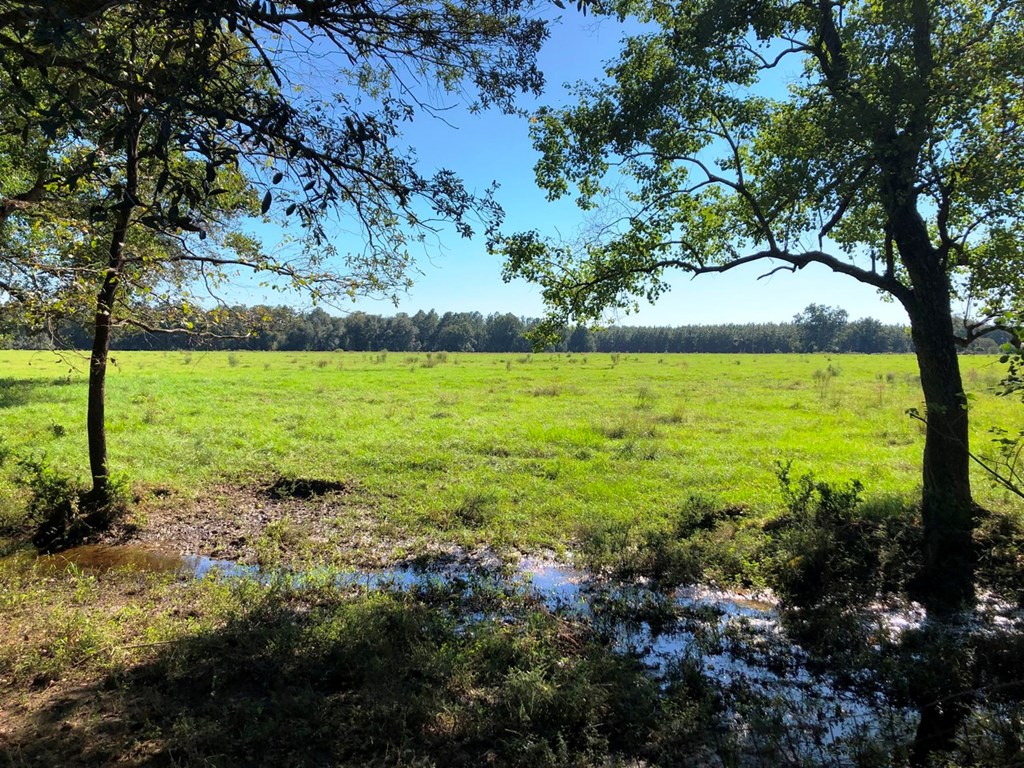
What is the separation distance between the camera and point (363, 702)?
462 centimetres

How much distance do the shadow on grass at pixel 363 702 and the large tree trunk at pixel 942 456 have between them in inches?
202

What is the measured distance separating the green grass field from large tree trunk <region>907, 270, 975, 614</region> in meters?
1.34

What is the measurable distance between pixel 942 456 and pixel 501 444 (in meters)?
11.1

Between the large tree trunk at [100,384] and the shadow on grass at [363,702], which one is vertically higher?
the large tree trunk at [100,384]

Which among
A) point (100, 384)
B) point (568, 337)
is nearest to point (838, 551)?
point (100, 384)

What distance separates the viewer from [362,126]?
3797 millimetres

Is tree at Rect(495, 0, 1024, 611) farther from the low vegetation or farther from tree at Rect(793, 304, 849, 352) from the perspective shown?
tree at Rect(793, 304, 849, 352)

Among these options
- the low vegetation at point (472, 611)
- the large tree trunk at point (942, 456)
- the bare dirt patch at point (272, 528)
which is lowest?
the bare dirt patch at point (272, 528)

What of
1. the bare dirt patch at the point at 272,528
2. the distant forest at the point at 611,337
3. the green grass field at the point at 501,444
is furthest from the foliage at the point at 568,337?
the bare dirt patch at the point at 272,528

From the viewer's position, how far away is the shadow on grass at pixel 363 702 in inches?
158

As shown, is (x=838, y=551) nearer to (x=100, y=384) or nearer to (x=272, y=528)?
(x=272, y=528)

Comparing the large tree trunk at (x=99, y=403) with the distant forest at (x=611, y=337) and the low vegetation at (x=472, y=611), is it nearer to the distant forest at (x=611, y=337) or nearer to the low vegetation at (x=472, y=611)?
the low vegetation at (x=472, y=611)

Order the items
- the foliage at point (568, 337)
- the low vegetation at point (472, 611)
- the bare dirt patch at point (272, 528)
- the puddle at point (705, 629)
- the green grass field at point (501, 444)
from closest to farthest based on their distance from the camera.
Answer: the low vegetation at point (472, 611) → the puddle at point (705, 629) → the bare dirt patch at point (272, 528) → the green grass field at point (501, 444) → the foliage at point (568, 337)

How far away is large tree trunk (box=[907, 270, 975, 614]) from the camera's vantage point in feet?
24.3
